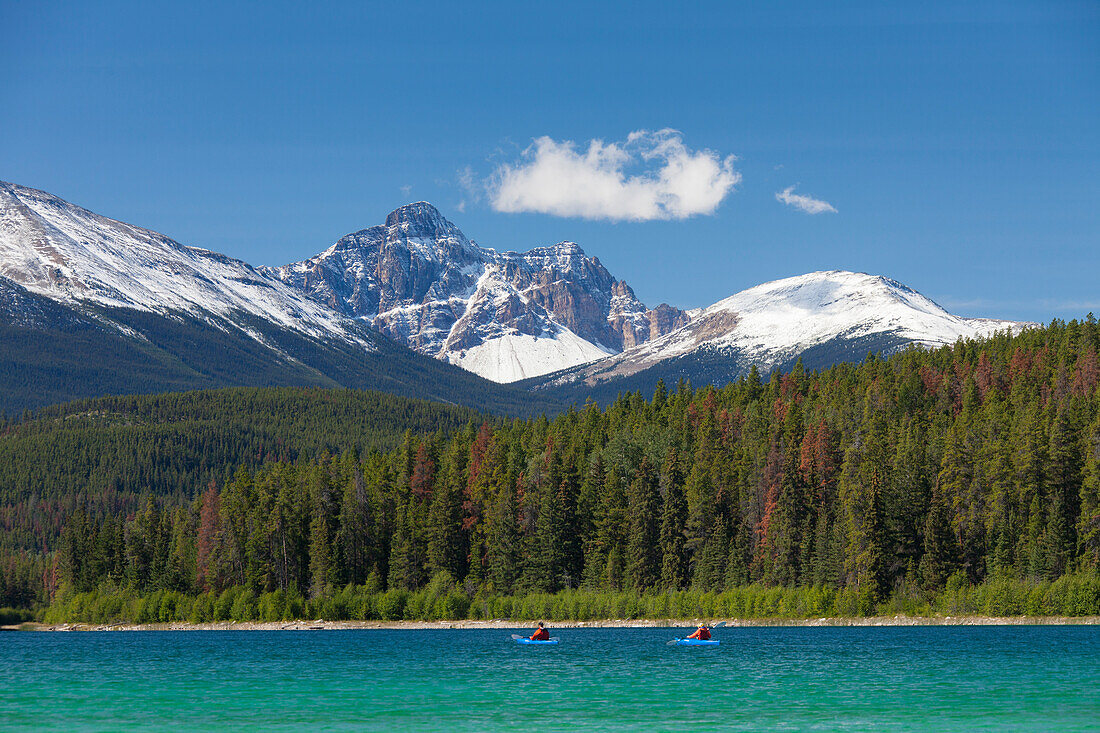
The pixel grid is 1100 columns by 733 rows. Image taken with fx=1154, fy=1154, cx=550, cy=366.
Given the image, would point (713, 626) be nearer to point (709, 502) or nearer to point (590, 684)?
point (709, 502)

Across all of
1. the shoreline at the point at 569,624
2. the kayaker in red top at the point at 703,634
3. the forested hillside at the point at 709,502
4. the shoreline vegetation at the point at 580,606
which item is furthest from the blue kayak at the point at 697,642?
the forested hillside at the point at 709,502

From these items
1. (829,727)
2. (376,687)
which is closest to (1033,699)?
(829,727)

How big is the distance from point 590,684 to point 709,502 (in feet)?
220

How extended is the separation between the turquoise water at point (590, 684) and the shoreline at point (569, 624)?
5.77m

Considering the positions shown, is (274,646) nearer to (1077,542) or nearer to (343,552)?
(343,552)

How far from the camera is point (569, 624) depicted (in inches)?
5113

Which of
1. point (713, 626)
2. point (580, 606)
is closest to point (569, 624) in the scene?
point (580, 606)

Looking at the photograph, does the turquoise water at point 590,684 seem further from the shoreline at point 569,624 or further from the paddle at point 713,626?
the shoreline at point 569,624

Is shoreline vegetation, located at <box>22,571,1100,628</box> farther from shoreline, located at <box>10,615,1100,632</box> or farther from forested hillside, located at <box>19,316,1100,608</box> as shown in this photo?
forested hillside, located at <box>19,316,1100,608</box>

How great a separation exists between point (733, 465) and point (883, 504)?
22.9 metres

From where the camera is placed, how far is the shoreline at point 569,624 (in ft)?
367

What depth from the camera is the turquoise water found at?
56281mm

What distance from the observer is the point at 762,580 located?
130 meters

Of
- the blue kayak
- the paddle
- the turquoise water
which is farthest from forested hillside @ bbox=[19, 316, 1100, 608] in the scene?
the blue kayak
